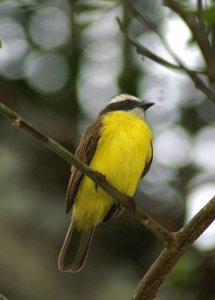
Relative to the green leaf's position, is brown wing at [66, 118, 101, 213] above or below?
below

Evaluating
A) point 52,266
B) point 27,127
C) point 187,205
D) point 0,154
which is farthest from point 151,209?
point 27,127

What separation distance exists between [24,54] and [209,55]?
15.3ft

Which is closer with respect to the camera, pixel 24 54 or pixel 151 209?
pixel 151 209

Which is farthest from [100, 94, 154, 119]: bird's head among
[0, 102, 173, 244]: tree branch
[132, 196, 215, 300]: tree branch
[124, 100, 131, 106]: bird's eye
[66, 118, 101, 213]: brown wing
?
[132, 196, 215, 300]: tree branch

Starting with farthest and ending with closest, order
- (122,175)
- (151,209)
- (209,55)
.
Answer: (151,209)
(122,175)
(209,55)

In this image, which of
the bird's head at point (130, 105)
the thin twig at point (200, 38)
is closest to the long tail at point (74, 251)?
the bird's head at point (130, 105)

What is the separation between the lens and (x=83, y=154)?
5.31 m

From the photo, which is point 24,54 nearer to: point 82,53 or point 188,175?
point 82,53

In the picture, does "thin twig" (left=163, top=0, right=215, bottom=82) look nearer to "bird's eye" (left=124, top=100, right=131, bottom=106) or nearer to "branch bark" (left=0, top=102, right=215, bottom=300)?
"branch bark" (left=0, top=102, right=215, bottom=300)

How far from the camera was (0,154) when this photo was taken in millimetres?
6844

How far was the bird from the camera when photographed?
17.3ft

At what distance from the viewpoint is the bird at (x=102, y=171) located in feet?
17.3

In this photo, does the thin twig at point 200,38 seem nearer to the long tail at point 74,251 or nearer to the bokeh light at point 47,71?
the long tail at point 74,251

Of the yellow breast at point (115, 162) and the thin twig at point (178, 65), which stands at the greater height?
the thin twig at point (178, 65)
